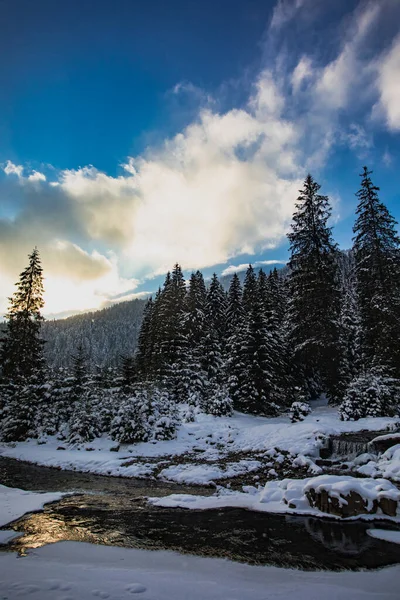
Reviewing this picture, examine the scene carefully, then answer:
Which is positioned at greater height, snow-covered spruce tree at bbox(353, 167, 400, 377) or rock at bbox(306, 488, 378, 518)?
snow-covered spruce tree at bbox(353, 167, 400, 377)

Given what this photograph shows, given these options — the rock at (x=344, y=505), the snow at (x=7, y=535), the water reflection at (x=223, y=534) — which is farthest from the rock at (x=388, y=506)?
the snow at (x=7, y=535)

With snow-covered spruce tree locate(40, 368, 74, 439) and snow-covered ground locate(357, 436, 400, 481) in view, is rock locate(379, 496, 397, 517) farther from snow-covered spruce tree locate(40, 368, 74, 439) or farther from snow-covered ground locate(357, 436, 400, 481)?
snow-covered spruce tree locate(40, 368, 74, 439)

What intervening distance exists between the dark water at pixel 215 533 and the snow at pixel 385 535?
0.19 meters

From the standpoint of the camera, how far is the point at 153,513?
9.91m

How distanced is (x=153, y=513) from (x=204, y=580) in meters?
4.55

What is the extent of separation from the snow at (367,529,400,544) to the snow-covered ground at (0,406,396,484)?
6180mm

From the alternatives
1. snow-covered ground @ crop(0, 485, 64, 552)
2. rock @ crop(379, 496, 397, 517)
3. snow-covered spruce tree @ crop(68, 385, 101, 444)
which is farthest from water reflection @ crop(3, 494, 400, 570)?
snow-covered spruce tree @ crop(68, 385, 101, 444)

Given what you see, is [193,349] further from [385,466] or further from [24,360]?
[385,466]

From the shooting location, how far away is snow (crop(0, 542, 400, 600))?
17.2 feet

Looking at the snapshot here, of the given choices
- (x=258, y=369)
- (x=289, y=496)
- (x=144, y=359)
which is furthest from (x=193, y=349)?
(x=289, y=496)

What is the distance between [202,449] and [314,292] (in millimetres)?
14478

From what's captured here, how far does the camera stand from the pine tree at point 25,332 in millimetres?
27844

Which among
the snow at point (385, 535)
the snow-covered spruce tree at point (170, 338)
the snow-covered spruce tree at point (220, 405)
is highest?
the snow-covered spruce tree at point (170, 338)

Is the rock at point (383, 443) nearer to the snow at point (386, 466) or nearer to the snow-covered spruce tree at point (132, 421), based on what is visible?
the snow at point (386, 466)
